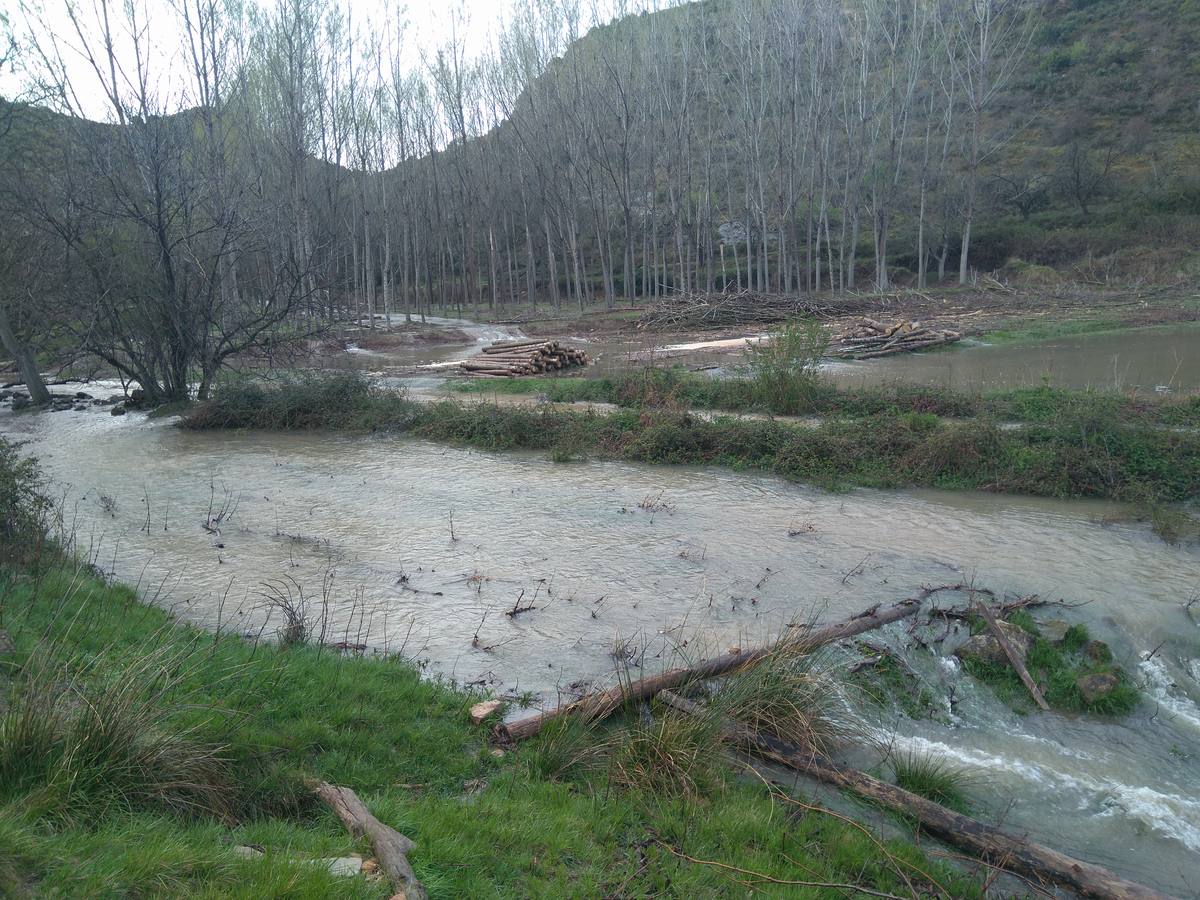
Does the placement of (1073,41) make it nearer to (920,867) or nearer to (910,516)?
(910,516)

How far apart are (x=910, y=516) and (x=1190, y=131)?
5344 centimetres

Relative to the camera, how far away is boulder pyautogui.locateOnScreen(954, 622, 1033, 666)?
7.14 meters

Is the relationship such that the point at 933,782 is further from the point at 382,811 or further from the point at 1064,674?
the point at 382,811

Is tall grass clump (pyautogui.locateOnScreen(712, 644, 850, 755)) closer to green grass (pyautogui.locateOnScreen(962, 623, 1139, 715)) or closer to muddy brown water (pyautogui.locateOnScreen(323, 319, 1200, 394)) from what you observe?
green grass (pyautogui.locateOnScreen(962, 623, 1139, 715))

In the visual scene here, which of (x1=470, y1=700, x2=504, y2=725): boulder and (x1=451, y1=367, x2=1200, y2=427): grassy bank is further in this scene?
(x1=451, y1=367, x2=1200, y2=427): grassy bank

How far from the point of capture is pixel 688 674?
20.5ft

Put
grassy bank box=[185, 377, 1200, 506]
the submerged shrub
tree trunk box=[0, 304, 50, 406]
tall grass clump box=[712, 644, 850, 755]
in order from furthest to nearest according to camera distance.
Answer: tree trunk box=[0, 304, 50, 406]
grassy bank box=[185, 377, 1200, 506]
the submerged shrub
tall grass clump box=[712, 644, 850, 755]

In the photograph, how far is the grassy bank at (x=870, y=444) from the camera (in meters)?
11.8

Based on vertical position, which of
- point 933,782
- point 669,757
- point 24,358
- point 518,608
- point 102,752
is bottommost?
point 933,782

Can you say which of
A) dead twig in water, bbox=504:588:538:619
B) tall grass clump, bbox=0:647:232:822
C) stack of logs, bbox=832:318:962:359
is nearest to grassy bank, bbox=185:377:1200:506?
dead twig in water, bbox=504:588:538:619

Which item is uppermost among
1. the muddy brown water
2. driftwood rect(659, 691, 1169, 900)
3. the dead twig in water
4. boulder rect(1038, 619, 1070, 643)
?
the muddy brown water

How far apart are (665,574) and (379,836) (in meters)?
5.81

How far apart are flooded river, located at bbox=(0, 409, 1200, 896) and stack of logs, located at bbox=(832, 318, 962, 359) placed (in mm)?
13495

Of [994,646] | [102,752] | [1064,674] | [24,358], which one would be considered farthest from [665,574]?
[24,358]
